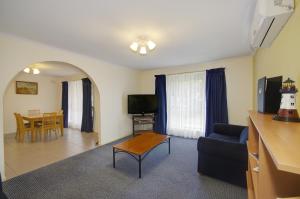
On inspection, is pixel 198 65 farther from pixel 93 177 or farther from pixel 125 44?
pixel 93 177

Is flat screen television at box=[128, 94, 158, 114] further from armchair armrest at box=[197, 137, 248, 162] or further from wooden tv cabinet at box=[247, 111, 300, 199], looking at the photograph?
wooden tv cabinet at box=[247, 111, 300, 199]

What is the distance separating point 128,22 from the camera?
192 cm

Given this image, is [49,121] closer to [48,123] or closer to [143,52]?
[48,123]

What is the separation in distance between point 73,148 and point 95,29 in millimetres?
2945

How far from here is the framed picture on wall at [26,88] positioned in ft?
17.3

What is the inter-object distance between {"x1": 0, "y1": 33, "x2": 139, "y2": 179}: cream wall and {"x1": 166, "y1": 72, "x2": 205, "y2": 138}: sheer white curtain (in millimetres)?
1386

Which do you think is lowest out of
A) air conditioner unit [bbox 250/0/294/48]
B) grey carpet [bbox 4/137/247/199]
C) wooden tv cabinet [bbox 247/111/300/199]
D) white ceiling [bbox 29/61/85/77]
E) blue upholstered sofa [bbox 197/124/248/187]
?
grey carpet [bbox 4/137/247/199]

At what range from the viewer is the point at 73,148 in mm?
3621

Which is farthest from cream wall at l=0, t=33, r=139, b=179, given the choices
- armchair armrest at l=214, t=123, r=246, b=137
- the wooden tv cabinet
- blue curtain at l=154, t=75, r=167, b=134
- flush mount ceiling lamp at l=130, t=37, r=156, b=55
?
the wooden tv cabinet

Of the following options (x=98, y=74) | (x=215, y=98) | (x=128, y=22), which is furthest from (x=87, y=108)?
(x=215, y=98)

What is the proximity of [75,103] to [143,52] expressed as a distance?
→ 15.3 feet

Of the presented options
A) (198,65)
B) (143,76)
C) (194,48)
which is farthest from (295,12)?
(143,76)

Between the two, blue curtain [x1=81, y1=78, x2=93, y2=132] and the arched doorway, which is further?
blue curtain [x1=81, y1=78, x2=93, y2=132]

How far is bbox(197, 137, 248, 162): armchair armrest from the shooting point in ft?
6.50
